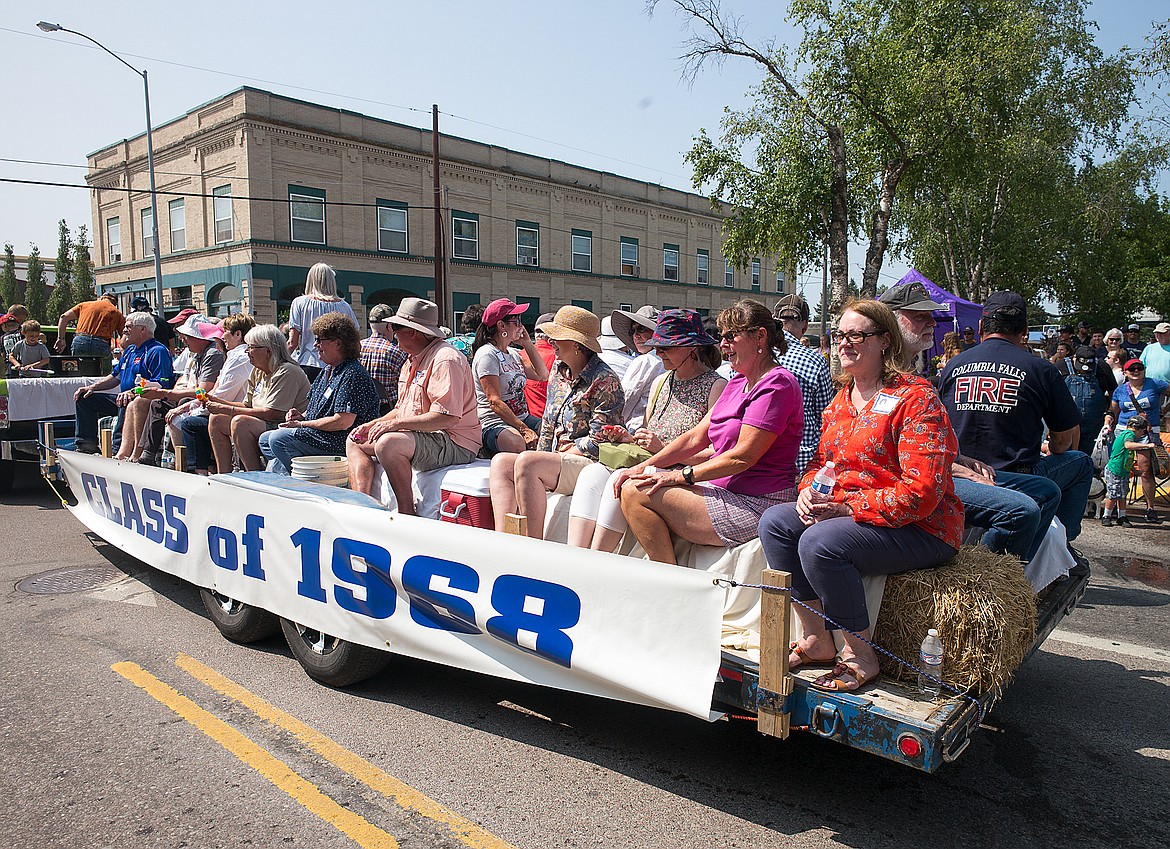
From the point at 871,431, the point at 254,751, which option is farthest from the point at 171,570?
the point at 871,431

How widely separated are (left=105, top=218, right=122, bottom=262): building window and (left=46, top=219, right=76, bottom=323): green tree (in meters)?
8.47

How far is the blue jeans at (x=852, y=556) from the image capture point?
9.75 ft

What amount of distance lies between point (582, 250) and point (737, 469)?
34.4m

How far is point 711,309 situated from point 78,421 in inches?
1534

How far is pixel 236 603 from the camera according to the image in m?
4.79

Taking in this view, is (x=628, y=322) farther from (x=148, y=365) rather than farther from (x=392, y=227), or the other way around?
(x=392, y=227)

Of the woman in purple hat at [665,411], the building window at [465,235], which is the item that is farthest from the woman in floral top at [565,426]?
the building window at [465,235]

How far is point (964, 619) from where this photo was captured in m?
2.91

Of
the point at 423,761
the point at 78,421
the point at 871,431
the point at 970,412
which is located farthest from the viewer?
the point at 78,421

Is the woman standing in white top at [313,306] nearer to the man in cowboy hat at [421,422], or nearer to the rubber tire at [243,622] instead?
the man in cowboy hat at [421,422]

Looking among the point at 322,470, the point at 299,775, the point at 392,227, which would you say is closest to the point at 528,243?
the point at 392,227

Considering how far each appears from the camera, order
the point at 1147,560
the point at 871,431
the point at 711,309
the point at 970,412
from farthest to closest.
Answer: the point at 711,309, the point at 1147,560, the point at 970,412, the point at 871,431

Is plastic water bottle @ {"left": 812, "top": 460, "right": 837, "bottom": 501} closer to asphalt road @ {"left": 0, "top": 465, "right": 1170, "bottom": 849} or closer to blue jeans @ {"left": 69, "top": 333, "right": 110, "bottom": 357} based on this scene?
asphalt road @ {"left": 0, "top": 465, "right": 1170, "bottom": 849}

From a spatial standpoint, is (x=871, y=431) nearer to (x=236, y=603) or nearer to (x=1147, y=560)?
(x=236, y=603)
